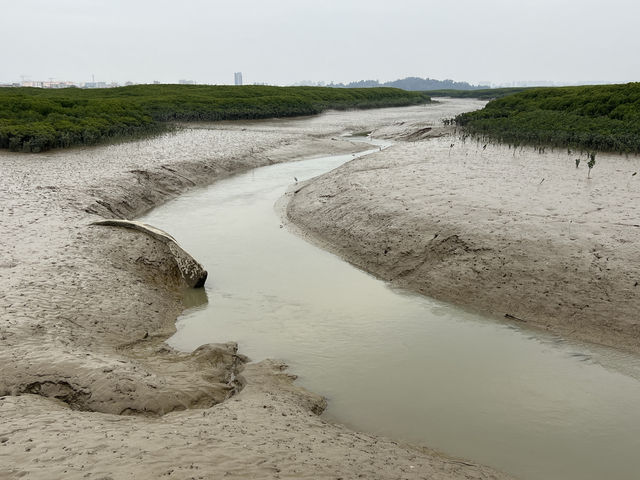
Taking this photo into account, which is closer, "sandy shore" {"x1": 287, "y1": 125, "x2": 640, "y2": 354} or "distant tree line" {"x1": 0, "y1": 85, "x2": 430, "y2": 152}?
"sandy shore" {"x1": 287, "y1": 125, "x2": 640, "y2": 354}

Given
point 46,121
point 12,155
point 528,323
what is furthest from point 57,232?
point 46,121

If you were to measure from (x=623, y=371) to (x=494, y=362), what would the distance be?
1594 millimetres

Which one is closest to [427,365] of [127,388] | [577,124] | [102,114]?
[127,388]

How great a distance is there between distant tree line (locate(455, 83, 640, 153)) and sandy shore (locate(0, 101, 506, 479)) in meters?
16.1

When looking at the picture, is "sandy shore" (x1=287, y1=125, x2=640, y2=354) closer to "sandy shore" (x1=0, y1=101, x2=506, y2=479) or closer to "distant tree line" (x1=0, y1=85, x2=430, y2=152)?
"sandy shore" (x1=0, y1=101, x2=506, y2=479)

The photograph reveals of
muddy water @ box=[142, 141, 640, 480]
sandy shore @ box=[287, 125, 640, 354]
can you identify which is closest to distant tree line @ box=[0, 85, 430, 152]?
sandy shore @ box=[287, 125, 640, 354]

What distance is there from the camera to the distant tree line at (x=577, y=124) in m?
18.8

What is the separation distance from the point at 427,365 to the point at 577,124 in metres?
19.3

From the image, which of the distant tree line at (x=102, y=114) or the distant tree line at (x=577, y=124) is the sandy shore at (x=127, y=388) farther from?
the distant tree line at (x=577, y=124)

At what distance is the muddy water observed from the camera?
17.1 feet

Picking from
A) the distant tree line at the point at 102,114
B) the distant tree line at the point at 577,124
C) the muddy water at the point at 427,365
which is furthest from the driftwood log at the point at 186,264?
the distant tree line at the point at 577,124

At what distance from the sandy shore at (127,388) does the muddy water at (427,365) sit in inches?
17.5

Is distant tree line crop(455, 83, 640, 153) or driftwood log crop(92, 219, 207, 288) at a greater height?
distant tree line crop(455, 83, 640, 153)

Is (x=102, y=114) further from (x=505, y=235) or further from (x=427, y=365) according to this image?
(x=427, y=365)
